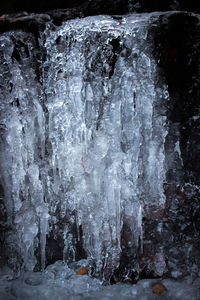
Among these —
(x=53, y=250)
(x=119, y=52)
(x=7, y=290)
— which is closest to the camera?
(x=119, y=52)

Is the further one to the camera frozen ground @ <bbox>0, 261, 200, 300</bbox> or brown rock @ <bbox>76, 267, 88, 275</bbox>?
brown rock @ <bbox>76, 267, 88, 275</bbox>

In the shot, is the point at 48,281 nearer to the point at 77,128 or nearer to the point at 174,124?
the point at 77,128

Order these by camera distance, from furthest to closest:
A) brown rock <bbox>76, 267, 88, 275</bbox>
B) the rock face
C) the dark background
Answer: brown rock <bbox>76, 267, 88, 275</bbox> < the dark background < the rock face

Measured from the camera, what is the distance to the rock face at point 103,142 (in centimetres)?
201

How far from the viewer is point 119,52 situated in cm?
202

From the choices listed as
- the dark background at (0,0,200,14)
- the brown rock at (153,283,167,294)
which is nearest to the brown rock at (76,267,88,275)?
the brown rock at (153,283,167,294)

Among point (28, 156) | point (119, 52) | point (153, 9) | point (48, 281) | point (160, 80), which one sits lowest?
point (48, 281)

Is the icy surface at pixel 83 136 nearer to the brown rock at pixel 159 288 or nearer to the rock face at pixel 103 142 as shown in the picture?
the rock face at pixel 103 142

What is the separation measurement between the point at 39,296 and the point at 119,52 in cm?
208

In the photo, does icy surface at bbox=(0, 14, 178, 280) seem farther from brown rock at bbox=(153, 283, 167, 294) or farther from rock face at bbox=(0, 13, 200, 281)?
brown rock at bbox=(153, 283, 167, 294)

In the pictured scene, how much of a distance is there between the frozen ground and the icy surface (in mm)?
159

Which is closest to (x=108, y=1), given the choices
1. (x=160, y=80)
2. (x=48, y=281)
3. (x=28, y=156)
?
(x=160, y=80)

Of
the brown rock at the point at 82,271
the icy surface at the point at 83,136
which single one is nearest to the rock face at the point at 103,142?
the icy surface at the point at 83,136

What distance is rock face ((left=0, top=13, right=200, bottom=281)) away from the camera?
2.01 metres
